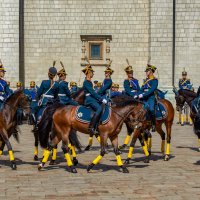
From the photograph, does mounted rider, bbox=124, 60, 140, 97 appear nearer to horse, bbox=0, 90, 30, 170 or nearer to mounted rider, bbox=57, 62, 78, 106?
mounted rider, bbox=57, 62, 78, 106

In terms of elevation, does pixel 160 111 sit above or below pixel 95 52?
below

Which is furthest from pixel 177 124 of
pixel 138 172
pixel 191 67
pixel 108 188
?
pixel 108 188

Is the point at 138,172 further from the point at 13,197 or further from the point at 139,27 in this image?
the point at 139,27

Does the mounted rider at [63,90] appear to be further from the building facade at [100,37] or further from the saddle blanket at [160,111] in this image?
the building facade at [100,37]

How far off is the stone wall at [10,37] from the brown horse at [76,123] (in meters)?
17.0

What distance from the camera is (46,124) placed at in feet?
38.5

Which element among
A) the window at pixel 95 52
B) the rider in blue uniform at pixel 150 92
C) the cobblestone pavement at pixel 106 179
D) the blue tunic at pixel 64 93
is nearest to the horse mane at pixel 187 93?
the cobblestone pavement at pixel 106 179

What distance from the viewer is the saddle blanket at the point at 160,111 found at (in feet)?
44.2

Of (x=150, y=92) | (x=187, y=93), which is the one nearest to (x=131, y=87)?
(x=150, y=92)

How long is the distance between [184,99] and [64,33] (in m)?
15.2

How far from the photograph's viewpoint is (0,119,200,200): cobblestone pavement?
8891mm

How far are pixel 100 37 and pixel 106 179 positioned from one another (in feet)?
63.4

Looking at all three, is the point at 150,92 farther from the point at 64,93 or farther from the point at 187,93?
the point at 187,93

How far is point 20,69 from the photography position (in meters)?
29.0
